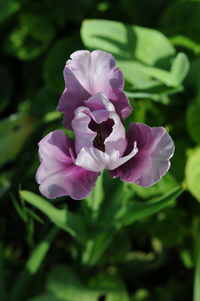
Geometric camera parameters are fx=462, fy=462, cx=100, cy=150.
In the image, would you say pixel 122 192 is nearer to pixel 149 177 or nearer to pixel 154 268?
pixel 149 177

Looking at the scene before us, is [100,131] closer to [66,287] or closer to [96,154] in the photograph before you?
[96,154]

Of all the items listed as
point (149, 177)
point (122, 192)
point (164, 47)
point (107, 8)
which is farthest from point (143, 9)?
point (149, 177)

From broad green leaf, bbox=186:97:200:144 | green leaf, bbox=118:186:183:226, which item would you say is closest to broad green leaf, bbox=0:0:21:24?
broad green leaf, bbox=186:97:200:144

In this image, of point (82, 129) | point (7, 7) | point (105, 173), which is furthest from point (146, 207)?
point (7, 7)

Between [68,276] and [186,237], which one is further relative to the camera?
[186,237]

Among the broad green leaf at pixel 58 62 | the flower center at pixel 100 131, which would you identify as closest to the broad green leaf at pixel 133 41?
the broad green leaf at pixel 58 62

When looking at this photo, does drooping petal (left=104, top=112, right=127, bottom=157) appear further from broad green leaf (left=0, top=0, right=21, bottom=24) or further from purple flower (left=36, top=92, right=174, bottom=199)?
broad green leaf (left=0, top=0, right=21, bottom=24)
